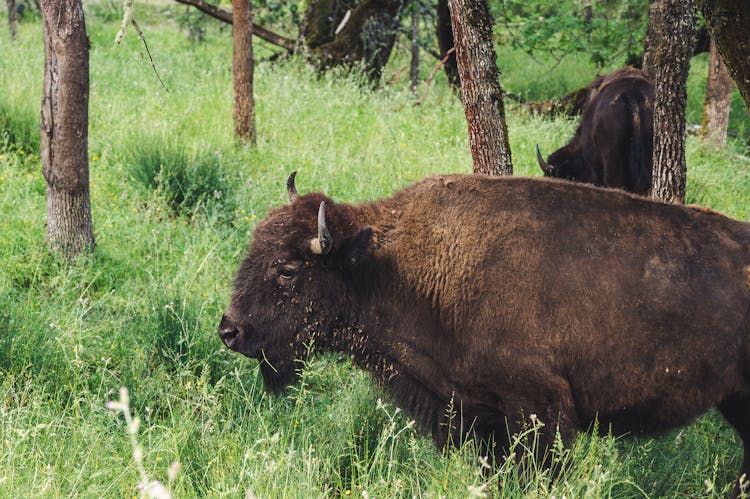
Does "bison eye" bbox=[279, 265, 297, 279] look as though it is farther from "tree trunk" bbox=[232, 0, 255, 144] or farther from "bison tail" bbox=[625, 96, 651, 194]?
"bison tail" bbox=[625, 96, 651, 194]

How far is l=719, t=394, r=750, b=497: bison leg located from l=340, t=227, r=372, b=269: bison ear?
2097mm

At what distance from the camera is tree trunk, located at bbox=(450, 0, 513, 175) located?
A: 5.63m

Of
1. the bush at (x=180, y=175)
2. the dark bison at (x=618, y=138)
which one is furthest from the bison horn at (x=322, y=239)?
the dark bison at (x=618, y=138)

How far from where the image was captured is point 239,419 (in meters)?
4.57

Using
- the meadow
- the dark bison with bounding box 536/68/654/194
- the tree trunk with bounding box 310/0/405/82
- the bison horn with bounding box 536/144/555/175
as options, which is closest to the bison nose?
the meadow

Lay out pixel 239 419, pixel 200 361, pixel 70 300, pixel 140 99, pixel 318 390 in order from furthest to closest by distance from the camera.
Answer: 1. pixel 140 99
2. pixel 70 300
3. pixel 318 390
4. pixel 200 361
5. pixel 239 419

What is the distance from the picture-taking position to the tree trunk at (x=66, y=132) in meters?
5.70

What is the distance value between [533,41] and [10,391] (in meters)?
10.1

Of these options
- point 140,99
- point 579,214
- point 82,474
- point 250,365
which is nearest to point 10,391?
point 82,474

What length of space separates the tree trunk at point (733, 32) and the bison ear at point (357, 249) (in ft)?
7.45

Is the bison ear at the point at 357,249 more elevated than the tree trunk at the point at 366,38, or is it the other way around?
the tree trunk at the point at 366,38

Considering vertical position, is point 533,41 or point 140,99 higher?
point 533,41

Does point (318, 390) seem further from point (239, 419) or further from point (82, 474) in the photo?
point (82, 474)

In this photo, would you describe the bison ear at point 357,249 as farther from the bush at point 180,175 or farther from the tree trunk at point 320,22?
the tree trunk at point 320,22
